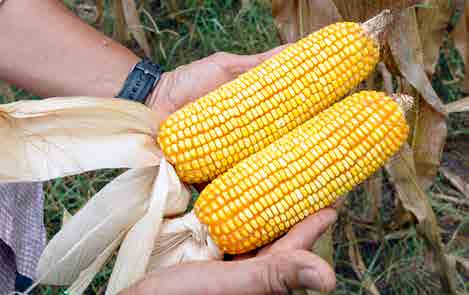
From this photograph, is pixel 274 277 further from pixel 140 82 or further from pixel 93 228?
pixel 140 82

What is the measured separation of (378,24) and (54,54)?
3.51 ft

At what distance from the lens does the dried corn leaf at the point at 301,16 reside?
6.66 feet

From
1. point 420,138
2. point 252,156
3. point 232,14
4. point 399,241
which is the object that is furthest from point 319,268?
point 232,14

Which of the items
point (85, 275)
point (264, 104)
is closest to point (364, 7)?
point (264, 104)

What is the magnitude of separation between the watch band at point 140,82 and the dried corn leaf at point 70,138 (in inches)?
9.8

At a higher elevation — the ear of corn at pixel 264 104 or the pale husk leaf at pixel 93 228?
the ear of corn at pixel 264 104

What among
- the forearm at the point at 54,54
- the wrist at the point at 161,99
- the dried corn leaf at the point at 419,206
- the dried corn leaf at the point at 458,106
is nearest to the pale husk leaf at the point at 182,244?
the wrist at the point at 161,99

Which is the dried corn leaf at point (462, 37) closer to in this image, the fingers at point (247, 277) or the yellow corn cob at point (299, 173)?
the yellow corn cob at point (299, 173)

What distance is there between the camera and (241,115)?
1621 millimetres

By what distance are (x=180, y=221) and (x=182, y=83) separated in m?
0.58

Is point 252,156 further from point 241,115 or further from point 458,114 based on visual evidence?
point 458,114

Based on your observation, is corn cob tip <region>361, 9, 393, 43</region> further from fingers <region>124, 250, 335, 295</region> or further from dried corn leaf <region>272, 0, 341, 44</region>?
fingers <region>124, 250, 335, 295</region>

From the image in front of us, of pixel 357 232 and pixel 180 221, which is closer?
pixel 180 221

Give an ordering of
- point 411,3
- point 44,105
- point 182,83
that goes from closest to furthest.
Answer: point 44,105 < point 411,3 < point 182,83
